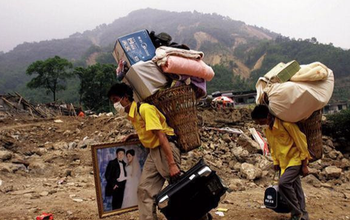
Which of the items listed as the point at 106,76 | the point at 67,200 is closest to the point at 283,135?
the point at 67,200

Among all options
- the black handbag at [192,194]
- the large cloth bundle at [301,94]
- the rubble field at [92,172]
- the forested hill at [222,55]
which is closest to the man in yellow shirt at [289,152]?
the large cloth bundle at [301,94]

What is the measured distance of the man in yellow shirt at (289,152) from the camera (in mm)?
3127

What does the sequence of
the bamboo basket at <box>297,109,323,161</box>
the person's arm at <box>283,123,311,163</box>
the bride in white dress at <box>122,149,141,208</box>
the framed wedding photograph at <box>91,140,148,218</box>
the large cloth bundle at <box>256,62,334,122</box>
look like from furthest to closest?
the bamboo basket at <box>297,109,323,161</box> < the person's arm at <box>283,123,311,163</box> < the large cloth bundle at <box>256,62,334,122</box> < the bride in white dress at <box>122,149,141,208</box> < the framed wedding photograph at <box>91,140,148,218</box>

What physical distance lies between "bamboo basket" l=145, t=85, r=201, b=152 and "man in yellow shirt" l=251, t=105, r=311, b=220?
2.79 feet

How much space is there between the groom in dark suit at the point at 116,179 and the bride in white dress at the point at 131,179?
0.14 feet

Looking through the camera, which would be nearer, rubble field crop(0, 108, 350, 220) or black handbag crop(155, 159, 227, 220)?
black handbag crop(155, 159, 227, 220)

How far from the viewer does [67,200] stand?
4074 mm

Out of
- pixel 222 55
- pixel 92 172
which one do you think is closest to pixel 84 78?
pixel 92 172

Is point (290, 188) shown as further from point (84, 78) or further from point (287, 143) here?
point (84, 78)

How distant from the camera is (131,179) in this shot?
2.83m

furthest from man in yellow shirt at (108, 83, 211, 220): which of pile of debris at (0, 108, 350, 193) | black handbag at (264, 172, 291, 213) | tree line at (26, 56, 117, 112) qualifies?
tree line at (26, 56, 117, 112)

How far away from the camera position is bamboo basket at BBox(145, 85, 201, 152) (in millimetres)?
2539

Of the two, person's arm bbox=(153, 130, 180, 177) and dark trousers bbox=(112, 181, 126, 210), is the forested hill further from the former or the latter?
person's arm bbox=(153, 130, 180, 177)

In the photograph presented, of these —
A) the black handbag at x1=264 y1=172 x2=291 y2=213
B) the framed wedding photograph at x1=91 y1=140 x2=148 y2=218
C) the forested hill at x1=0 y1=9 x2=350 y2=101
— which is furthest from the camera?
the forested hill at x1=0 y1=9 x2=350 y2=101
